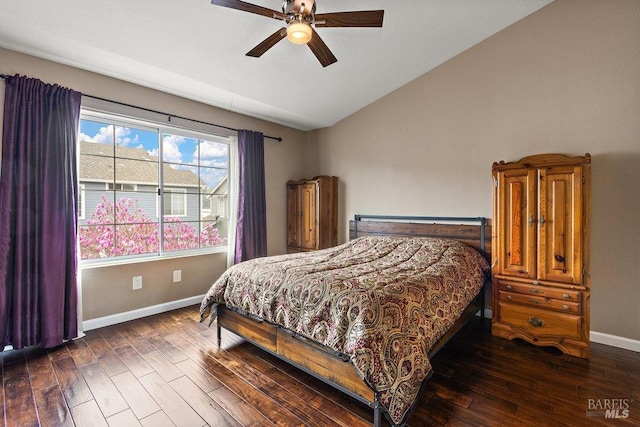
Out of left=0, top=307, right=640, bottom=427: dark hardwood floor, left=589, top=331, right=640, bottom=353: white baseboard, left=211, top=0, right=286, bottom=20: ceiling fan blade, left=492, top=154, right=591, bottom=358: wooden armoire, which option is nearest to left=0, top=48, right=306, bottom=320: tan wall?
left=0, top=307, right=640, bottom=427: dark hardwood floor

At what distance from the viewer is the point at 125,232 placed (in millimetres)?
3279

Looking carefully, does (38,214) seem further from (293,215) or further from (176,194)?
(293,215)

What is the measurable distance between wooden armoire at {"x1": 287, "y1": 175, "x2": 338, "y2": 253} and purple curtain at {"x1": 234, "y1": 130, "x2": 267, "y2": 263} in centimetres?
56

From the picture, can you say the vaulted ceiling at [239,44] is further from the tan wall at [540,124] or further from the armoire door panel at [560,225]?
the armoire door panel at [560,225]

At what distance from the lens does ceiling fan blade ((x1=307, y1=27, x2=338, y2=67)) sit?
2.16 meters

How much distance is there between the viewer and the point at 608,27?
262cm

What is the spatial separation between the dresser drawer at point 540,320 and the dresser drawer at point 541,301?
0.04 meters

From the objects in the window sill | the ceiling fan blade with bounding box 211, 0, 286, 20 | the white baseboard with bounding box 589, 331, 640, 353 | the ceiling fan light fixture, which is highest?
the ceiling fan blade with bounding box 211, 0, 286, 20

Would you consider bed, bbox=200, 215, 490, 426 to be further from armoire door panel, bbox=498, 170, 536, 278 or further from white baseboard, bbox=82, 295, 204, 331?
white baseboard, bbox=82, 295, 204, 331

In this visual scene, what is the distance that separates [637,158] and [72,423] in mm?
4489

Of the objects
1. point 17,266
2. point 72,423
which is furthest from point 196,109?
point 72,423

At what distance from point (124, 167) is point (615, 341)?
16.5 feet

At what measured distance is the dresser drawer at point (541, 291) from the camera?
2473mm

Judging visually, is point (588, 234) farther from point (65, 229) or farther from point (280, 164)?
point (65, 229)
